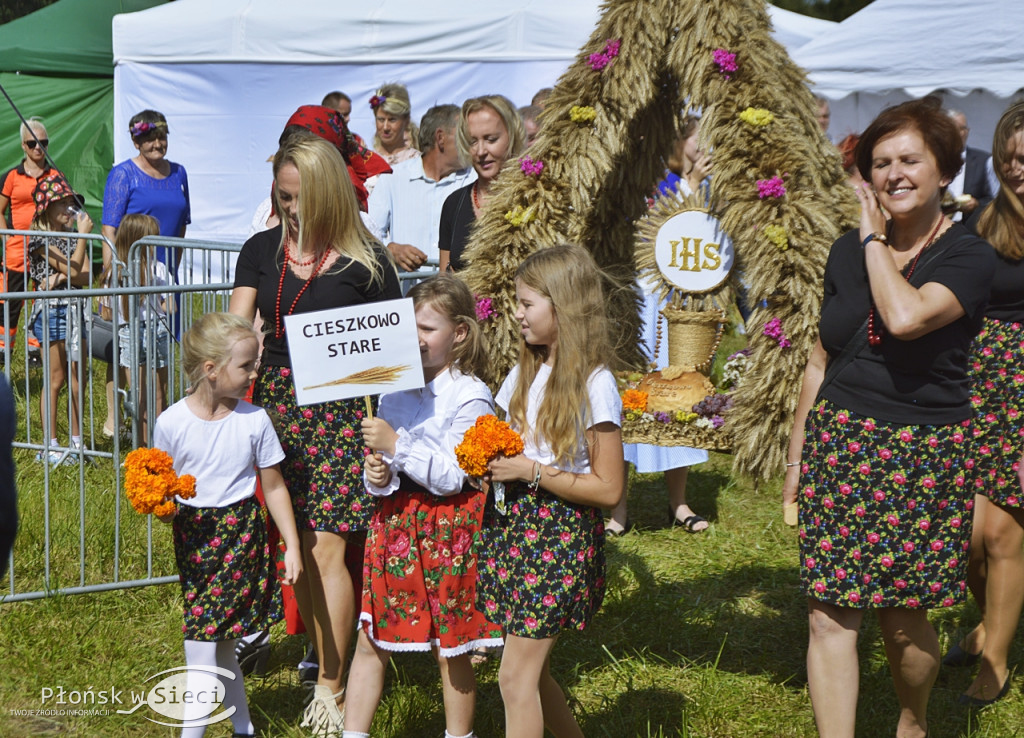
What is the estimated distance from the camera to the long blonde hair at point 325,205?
3.63 m

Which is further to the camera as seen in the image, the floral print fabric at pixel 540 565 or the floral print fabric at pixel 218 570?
the floral print fabric at pixel 218 570

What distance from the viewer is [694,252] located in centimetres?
401

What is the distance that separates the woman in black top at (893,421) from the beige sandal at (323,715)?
1.55 metres

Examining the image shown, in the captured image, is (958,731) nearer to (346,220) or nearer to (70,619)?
(346,220)

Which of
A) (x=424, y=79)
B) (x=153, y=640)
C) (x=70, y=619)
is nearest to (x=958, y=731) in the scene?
(x=153, y=640)

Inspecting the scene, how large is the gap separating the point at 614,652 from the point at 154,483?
1992 mm

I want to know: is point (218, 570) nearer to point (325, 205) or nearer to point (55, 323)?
point (325, 205)

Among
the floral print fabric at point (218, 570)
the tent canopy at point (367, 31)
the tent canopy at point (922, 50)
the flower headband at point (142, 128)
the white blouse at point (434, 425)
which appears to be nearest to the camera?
the white blouse at point (434, 425)

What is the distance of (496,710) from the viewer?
A: 384cm

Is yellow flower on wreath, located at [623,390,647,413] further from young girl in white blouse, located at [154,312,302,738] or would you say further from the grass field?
young girl in white blouse, located at [154,312,302,738]

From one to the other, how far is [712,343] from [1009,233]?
1.09 m

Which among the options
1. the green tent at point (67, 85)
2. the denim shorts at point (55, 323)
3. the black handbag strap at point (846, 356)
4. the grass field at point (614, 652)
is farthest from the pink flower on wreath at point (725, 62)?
the green tent at point (67, 85)

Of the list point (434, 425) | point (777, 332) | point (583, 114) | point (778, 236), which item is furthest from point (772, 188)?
point (434, 425)

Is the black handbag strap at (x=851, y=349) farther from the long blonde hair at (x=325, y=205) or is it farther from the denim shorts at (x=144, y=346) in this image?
the denim shorts at (x=144, y=346)
